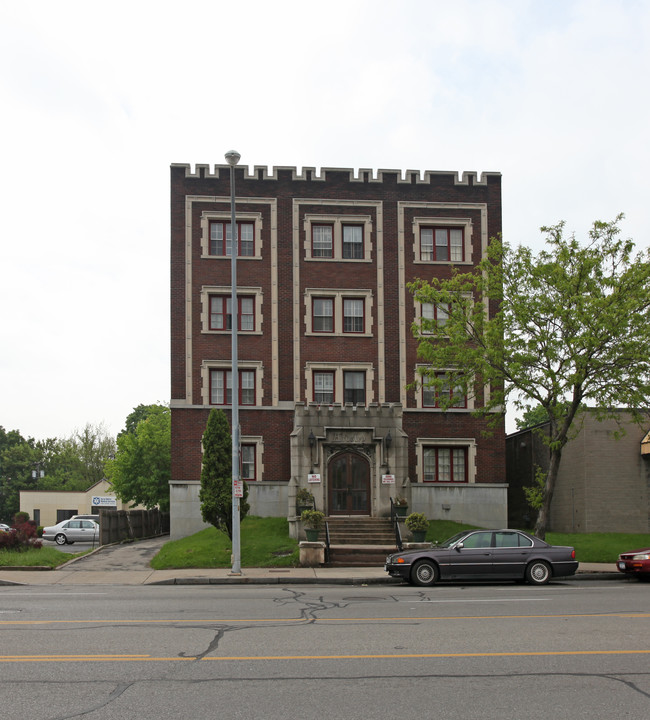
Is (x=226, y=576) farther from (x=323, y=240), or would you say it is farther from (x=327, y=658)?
(x=323, y=240)

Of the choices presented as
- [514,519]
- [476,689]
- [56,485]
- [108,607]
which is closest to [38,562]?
[108,607]

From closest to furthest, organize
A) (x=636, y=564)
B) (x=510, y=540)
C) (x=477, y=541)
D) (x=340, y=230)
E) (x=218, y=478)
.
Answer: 1. (x=477, y=541)
2. (x=510, y=540)
3. (x=636, y=564)
4. (x=218, y=478)
5. (x=340, y=230)

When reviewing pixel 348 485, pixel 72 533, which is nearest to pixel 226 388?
pixel 348 485

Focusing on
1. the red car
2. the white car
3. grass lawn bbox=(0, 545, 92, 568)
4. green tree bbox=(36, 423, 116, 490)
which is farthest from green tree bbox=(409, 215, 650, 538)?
green tree bbox=(36, 423, 116, 490)

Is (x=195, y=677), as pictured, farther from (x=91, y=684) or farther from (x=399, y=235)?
(x=399, y=235)

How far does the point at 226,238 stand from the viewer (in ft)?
118

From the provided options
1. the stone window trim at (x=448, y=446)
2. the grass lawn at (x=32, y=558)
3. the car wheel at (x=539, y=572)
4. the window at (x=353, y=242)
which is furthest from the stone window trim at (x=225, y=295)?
the car wheel at (x=539, y=572)

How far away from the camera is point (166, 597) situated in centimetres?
1764

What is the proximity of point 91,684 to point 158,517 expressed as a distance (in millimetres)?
39322

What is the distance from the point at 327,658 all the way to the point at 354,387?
1012 inches

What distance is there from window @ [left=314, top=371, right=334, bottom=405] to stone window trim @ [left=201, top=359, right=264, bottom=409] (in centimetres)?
232

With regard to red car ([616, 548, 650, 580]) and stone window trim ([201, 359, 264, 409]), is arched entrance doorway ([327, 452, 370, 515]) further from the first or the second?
red car ([616, 548, 650, 580])

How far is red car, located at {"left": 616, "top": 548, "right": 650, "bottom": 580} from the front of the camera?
2177 cm

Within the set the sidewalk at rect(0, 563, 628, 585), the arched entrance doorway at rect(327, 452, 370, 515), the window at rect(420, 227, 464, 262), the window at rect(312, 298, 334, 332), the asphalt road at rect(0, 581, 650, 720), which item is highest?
the window at rect(420, 227, 464, 262)
